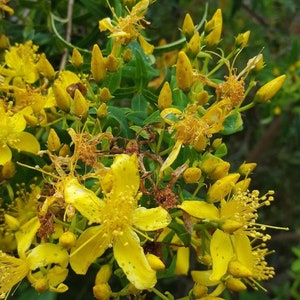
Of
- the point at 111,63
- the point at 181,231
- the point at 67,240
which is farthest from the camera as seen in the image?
the point at 111,63

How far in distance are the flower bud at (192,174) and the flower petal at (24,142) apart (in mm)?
372

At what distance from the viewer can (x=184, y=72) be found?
138cm

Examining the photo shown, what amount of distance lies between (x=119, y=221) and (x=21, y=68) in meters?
0.54

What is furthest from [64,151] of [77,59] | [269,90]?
[269,90]

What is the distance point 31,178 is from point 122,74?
1.08 ft

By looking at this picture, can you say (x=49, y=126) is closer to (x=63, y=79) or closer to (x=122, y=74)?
(x=63, y=79)

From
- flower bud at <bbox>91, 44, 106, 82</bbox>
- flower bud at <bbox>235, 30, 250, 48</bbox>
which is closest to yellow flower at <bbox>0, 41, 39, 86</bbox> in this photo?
flower bud at <bbox>91, 44, 106, 82</bbox>

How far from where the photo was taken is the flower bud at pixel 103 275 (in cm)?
132

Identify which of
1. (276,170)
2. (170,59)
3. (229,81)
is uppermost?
(229,81)

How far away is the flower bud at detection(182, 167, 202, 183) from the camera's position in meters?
1.30

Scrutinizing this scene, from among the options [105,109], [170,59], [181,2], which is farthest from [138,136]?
[181,2]

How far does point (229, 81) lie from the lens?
1.41 m

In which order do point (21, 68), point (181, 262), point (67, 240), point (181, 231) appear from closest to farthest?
point (67, 240)
point (181, 231)
point (181, 262)
point (21, 68)

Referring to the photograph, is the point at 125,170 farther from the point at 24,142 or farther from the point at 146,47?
the point at 146,47
